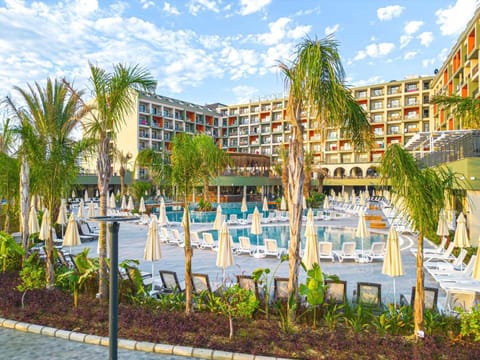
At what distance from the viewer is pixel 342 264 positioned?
40.9 ft

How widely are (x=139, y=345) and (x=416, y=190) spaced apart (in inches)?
192

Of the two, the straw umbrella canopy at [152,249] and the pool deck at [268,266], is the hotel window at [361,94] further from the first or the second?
the straw umbrella canopy at [152,249]

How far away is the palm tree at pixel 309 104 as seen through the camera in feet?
20.9

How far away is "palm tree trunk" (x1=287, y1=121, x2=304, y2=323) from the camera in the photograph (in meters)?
6.71

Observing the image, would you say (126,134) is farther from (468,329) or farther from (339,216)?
(468,329)

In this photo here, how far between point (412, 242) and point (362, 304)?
35.8 feet

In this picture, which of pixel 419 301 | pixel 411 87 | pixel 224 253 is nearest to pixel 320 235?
pixel 224 253

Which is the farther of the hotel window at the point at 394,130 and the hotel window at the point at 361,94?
the hotel window at the point at 361,94

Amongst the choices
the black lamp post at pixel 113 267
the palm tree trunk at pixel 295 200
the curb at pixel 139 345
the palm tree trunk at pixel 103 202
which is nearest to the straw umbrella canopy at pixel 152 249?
the palm tree trunk at pixel 103 202

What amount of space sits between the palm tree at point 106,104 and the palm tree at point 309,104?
3.30 m

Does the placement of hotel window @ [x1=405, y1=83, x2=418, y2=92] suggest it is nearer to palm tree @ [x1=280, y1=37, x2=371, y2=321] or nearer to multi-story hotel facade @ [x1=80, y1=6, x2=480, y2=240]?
multi-story hotel facade @ [x1=80, y1=6, x2=480, y2=240]

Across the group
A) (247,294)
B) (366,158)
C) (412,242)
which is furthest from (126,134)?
(247,294)

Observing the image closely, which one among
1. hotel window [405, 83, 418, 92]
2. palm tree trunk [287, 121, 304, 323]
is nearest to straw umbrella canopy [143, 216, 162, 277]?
palm tree trunk [287, 121, 304, 323]

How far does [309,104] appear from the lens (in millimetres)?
6734
